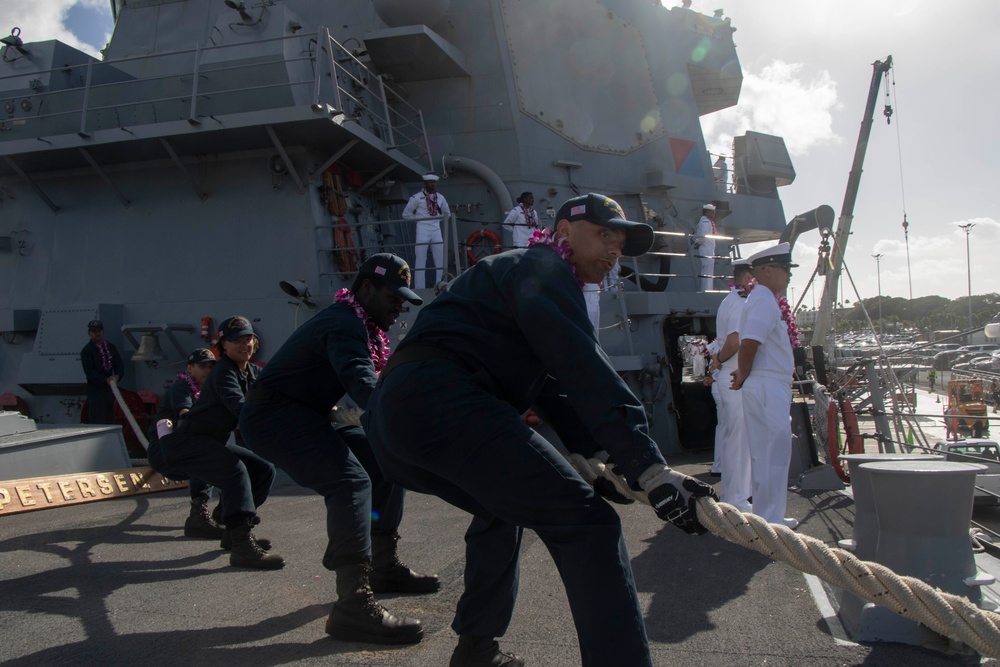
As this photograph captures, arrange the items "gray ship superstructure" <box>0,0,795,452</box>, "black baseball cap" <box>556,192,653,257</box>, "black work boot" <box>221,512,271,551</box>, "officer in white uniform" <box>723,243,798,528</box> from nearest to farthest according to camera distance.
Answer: "black baseball cap" <box>556,192,653,257</box>, "black work boot" <box>221,512,271,551</box>, "officer in white uniform" <box>723,243,798,528</box>, "gray ship superstructure" <box>0,0,795,452</box>

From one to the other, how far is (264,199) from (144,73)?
9.60ft

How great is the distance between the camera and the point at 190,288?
29.0ft

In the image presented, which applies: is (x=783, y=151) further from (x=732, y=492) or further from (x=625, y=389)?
(x=625, y=389)

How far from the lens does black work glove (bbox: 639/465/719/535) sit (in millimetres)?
1895

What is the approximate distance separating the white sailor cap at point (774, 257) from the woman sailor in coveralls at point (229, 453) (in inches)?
125

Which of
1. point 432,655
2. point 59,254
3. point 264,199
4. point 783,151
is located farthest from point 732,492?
point 783,151

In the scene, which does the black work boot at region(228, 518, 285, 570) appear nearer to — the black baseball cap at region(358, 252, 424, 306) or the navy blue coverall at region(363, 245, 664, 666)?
the black baseball cap at region(358, 252, 424, 306)

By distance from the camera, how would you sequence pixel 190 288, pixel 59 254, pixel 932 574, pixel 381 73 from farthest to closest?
1. pixel 381 73
2. pixel 59 254
3. pixel 190 288
4. pixel 932 574

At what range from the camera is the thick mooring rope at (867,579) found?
1.89m

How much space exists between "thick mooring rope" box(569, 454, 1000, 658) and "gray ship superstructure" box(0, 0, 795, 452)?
19.9 ft

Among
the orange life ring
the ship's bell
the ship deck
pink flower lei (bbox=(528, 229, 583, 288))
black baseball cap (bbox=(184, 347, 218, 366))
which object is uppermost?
the orange life ring

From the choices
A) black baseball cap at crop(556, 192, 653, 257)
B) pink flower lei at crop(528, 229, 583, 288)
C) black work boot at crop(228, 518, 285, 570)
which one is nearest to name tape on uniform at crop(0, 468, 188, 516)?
black work boot at crop(228, 518, 285, 570)

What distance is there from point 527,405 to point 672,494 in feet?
2.12

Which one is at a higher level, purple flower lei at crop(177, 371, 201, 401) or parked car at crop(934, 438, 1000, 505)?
purple flower lei at crop(177, 371, 201, 401)
